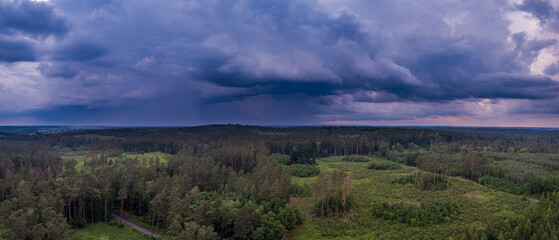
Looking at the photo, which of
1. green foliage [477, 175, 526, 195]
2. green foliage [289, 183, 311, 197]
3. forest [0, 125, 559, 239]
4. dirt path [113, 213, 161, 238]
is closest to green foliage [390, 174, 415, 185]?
forest [0, 125, 559, 239]

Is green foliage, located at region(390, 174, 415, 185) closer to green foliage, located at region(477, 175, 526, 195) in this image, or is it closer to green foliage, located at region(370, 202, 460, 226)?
green foliage, located at region(477, 175, 526, 195)

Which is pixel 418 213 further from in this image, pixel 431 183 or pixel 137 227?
pixel 137 227

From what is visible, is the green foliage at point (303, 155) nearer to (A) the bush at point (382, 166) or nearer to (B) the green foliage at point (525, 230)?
(A) the bush at point (382, 166)

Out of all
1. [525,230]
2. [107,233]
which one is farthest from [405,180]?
[107,233]

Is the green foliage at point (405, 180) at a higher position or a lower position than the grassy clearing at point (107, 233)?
higher

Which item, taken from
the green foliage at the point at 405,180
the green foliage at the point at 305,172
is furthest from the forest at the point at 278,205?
the green foliage at the point at 305,172
